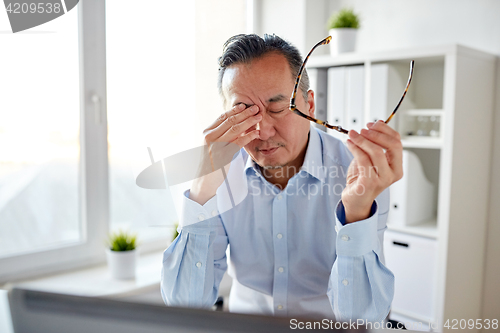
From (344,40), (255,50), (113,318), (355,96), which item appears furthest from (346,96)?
(113,318)

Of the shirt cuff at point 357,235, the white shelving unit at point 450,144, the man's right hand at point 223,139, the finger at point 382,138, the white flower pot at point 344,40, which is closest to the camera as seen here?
the finger at point 382,138

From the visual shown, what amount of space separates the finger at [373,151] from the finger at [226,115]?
348mm

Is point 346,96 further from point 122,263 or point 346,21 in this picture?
point 122,263

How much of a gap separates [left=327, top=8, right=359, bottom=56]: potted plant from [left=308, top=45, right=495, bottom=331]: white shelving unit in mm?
91

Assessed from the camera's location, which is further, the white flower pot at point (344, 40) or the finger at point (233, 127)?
the white flower pot at point (344, 40)

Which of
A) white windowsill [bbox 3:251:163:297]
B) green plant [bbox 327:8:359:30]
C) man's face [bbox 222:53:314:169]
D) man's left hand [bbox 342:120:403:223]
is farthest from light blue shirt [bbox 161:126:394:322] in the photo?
green plant [bbox 327:8:359:30]

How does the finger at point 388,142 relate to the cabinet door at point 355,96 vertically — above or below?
below

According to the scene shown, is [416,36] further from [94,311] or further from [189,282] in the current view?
[94,311]

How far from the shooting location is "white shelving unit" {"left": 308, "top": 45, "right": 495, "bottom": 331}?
169 centimetres

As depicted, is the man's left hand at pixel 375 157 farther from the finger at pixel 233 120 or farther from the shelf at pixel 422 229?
the shelf at pixel 422 229

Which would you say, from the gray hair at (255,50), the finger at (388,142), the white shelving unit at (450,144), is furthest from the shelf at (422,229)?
the finger at (388,142)

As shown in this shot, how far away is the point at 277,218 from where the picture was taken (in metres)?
1.22

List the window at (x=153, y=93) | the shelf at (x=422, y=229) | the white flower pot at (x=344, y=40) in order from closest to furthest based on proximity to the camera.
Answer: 1. the shelf at (x=422, y=229)
2. the window at (x=153, y=93)
3. the white flower pot at (x=344, y=40)

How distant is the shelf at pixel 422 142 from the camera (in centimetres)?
175
